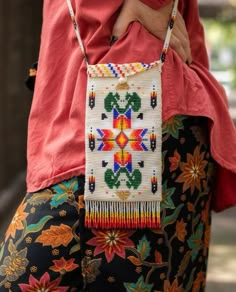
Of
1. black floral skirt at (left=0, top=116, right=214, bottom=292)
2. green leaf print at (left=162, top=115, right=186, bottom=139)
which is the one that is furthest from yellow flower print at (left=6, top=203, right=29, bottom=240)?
green leaf print at (left=162, top=115, right=186, bottom=139)

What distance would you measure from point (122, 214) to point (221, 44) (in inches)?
2168

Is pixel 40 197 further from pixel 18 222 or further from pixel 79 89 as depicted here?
pixel 79 89

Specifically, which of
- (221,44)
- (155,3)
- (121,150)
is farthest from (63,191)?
(221,44)

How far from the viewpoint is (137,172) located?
1.82 metres

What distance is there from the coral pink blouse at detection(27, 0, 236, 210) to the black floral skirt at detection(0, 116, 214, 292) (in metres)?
0.05

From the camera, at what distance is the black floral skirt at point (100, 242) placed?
182 cm

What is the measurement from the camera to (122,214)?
5.95 feet

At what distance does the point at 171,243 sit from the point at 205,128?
0.99ft

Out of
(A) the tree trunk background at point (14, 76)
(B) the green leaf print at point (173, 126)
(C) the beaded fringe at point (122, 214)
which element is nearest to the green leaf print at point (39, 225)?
(C) the beaded fringe at point (122, 214)

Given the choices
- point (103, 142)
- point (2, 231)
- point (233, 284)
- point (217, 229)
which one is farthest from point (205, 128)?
point (217, 229)

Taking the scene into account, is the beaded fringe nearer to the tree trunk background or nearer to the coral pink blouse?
the coral pink blouse

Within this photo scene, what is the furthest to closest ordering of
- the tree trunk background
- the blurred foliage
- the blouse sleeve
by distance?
the blurred foliage, the tree trunk background, the blouse sleeve

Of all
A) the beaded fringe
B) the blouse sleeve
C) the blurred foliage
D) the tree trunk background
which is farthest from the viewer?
the blurred foliage

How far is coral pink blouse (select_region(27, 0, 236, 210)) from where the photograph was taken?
1847 mm
